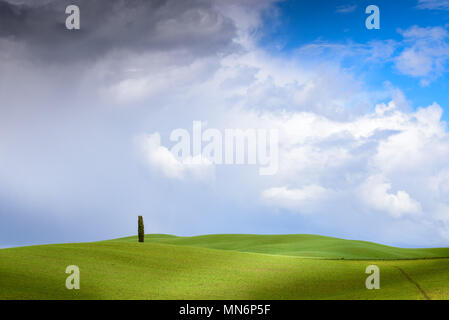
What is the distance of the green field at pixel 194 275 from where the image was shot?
27250 millimetres

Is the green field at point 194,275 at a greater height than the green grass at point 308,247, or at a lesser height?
lesser

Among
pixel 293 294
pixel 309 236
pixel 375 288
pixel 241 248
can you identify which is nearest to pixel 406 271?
pixel 375 288

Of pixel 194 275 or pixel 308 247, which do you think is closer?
pixel 194 275

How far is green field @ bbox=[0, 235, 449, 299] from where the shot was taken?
89.4 ft

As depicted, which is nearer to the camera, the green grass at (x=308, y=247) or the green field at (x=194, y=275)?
the green field at (x=194, y=275)

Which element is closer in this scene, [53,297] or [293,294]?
[53,297]

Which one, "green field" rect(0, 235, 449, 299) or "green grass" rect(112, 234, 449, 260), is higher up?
"green grass" rect(112, 234, 449, 260)

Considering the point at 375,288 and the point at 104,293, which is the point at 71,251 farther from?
the point at 375,288

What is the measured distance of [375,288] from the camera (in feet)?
93.1

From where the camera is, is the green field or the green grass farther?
the green grass

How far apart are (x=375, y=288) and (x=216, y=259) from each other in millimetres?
15525

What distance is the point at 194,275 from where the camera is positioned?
1323 inches

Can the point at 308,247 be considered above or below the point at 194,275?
above
